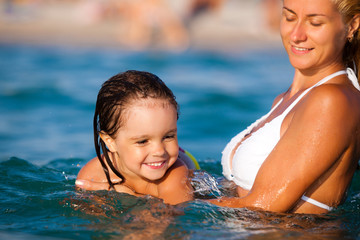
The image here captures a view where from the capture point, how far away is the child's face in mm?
3568

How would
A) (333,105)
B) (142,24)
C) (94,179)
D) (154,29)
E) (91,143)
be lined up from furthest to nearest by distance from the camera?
1. (154,29)
2. (142,24)
3. (91,143)
4. (94,179)
5. (333,105)

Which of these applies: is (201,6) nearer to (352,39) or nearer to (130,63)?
(130,63)

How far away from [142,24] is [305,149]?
14334 millimetres

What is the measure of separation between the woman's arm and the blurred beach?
13064 millimetres

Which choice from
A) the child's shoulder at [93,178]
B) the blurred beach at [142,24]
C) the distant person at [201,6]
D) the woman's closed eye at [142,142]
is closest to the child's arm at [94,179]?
the child's shoulder at [93,178]

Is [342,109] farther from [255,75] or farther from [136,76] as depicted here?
[255,75]

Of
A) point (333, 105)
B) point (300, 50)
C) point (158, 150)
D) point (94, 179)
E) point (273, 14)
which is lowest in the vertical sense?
point (94, 179)

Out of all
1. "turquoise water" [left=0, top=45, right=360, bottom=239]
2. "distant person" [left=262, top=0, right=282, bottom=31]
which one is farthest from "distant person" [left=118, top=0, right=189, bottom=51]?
"distant person" [left=262, top=0, right=282, bottom=31]

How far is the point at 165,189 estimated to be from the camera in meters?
3.82

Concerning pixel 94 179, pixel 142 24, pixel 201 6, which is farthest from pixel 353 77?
pixel 201 6

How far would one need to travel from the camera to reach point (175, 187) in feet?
12.5

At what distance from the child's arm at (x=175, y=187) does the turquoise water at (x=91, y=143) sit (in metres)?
0.11

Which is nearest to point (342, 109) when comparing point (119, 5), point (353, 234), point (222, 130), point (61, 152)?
point (353, 234)

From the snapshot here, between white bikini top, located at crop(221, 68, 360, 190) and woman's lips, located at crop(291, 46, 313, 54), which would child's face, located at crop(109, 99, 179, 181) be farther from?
woman's lips, located at crop(291, 46, 313, 54)
